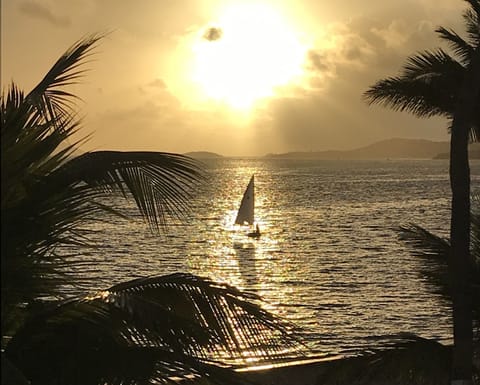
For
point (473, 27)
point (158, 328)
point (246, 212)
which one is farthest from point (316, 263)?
point (158, 328)

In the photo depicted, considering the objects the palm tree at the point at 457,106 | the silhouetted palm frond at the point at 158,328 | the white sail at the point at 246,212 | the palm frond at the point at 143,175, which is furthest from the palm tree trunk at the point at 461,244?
the white sail at the point at 246,212

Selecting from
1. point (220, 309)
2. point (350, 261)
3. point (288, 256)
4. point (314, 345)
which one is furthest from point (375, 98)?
point (288, 256)

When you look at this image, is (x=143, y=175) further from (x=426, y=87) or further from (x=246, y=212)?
(x=246, y=212)

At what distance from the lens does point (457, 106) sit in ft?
40.9

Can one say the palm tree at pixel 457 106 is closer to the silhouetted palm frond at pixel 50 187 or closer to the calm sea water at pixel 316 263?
the calm sea water at pixel 316 263

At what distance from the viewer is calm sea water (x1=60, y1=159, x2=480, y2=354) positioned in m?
39.6

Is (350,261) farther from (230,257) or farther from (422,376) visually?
(422,376)

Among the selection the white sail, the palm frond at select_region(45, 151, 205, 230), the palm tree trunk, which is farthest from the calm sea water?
the white sail

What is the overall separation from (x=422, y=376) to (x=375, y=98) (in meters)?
4.99

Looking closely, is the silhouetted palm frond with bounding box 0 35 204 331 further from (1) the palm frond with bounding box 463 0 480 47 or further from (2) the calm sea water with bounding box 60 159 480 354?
(1) the palm frond with bounding box 463 0 480 47

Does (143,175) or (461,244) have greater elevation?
(143,175)

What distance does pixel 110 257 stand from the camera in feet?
222

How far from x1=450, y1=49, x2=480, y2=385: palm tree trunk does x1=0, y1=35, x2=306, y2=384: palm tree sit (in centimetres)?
540

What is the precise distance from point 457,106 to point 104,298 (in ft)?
24.2
